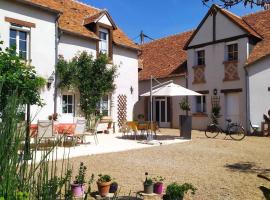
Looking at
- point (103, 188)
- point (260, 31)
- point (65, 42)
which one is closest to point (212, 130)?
point (260, 31)

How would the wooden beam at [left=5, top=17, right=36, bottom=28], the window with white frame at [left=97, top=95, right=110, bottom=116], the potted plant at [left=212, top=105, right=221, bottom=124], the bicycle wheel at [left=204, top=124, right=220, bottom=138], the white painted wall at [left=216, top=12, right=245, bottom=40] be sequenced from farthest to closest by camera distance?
the potted plant at [left=212, top=105, right=221, bottom=124], the white painted wall at [left=216, top=12, right=245, bottom=40], the window with white frame at [left=97, top=95, right=110, bottom=116], the bicycle wheel at [left=204, top=124, right=220, bottom=138], the wooden beam at [left=5, top=17, right=36, bottom=28]

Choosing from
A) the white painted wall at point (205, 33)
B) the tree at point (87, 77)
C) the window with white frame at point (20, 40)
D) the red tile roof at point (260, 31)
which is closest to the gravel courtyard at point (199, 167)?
the tree at point (87, 77)

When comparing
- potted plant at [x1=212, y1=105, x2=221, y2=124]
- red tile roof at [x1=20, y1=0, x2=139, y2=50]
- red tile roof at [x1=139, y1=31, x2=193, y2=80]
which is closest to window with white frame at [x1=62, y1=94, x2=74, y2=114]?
red tile roof at [x1=20, y1=0, x2=139, y2=50]

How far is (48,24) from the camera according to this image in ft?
53.4

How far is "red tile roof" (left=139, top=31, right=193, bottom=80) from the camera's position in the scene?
25.0 meters

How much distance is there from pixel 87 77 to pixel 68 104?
1.68 meters

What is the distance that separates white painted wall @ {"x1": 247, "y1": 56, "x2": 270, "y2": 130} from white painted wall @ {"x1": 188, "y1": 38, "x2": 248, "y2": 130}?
0.46 metres

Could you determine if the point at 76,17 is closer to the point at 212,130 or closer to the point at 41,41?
the point at 41,41

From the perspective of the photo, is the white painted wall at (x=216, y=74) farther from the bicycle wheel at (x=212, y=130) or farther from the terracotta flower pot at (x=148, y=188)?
the terracotta flower pot at (x=148, y=188)

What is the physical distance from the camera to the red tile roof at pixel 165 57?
82.1 feet

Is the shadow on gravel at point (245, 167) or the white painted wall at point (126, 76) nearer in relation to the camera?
the shadow on gravel at point (245, 167)

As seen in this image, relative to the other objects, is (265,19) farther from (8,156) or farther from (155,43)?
(8,156)

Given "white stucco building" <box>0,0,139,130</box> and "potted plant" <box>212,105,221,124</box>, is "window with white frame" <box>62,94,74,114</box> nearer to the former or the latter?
"white stucco building" <box>0,0,139,130</box>

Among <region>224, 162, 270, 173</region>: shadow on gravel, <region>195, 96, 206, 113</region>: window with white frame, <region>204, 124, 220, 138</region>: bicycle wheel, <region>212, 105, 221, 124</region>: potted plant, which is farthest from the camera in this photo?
<region>195, 96, 206, 113</region>: window with white frame
